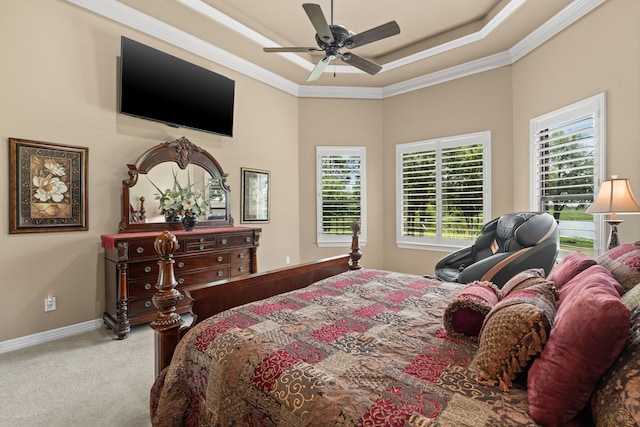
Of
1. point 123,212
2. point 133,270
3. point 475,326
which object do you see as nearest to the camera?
point 475,326

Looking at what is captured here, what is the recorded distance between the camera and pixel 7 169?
2.74 meters

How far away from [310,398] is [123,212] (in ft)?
10.6

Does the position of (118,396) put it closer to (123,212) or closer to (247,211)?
(123,212)

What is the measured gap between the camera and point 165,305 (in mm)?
1597

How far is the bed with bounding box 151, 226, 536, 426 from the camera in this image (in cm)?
95

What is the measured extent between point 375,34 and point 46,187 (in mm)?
3272

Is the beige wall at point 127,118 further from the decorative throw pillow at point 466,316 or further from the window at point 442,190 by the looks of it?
the decorative throw pillow at point 466,316

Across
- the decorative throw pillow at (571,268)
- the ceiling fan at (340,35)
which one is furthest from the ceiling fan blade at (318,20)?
the decorative throw pillow at (571,268)

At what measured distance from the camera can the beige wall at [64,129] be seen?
2768 millimetres

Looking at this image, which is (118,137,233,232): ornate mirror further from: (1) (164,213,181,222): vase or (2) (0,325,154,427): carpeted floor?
(2) (0,325,154,427): carpeted floor

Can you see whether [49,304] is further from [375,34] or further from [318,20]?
[375,34]

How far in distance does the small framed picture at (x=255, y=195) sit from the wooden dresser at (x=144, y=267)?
88cm

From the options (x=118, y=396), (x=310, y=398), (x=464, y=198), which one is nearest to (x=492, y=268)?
(x=464, y=198)

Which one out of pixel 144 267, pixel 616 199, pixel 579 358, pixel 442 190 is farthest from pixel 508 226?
pixel 144 267
